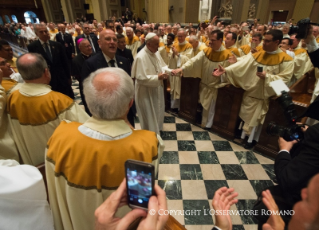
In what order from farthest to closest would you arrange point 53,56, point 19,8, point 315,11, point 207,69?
point 19,8 → point 315,11 → point 53,56 → point 207,69

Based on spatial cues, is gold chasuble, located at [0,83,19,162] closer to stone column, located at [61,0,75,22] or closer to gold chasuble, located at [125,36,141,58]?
gold chasuble, located at [125,36,141,58]

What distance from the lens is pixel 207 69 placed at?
11.6 ft

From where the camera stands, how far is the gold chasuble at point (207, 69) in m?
3.46

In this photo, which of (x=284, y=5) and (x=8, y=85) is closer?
(x=8, y=85)

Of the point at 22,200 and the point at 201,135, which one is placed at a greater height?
the point at 22,200

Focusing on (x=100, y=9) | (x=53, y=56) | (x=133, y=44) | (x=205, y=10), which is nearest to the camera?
(x=53, y=56)

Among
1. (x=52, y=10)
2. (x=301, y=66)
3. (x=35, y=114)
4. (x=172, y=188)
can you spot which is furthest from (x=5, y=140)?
(x=52, y=10)

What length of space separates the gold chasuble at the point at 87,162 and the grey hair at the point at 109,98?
152 millimetres

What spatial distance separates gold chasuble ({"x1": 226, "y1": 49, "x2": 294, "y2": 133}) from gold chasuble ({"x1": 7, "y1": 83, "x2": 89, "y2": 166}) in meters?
2.63

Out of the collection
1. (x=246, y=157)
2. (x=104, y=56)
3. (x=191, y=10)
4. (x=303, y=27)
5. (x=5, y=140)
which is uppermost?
(x=191, y=10)

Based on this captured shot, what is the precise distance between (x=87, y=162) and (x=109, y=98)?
0.37 meters

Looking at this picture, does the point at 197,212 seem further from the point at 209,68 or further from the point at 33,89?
the point at 209,68

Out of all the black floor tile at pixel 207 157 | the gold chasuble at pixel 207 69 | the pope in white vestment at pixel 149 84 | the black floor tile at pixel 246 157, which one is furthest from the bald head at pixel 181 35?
the black floor tile at pixel 246 157

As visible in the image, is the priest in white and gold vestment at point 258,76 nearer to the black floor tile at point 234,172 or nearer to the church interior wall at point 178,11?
the black floor tile at point 234,172
